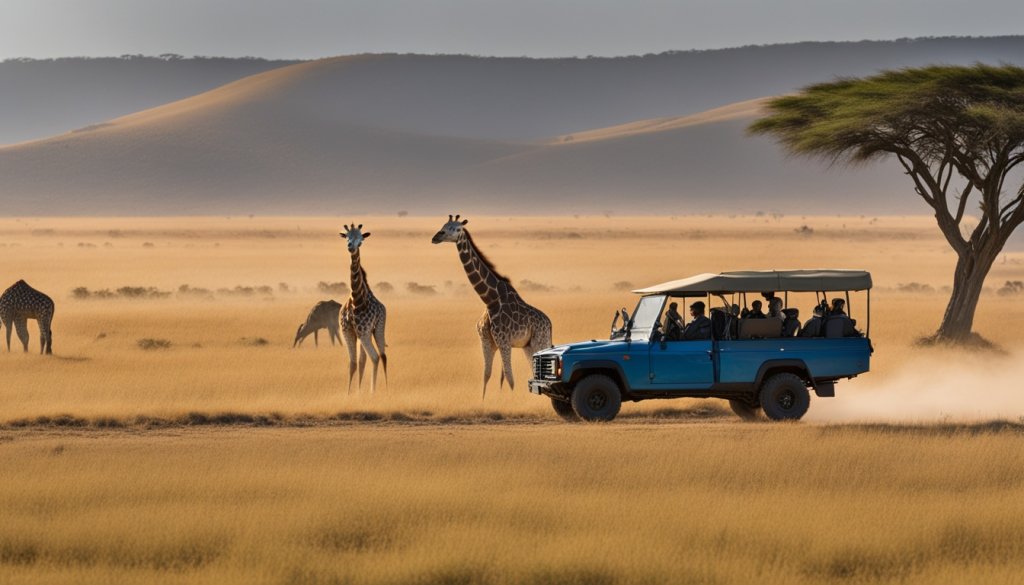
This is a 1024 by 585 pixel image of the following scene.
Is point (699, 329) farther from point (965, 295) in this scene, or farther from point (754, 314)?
point (965, 295)

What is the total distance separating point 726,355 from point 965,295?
13.8 meters

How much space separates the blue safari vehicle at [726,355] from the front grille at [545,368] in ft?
0.07

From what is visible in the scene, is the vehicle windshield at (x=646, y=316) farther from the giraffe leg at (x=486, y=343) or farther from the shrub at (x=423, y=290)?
the shrub at (x=423, y=290)

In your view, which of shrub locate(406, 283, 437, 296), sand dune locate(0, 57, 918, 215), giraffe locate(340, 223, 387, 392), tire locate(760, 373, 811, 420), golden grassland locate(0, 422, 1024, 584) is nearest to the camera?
golden grassland locate(0, 422, 1024, 584)

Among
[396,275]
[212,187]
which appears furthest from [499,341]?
[212,187]

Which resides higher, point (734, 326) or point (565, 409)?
point (734, 326)

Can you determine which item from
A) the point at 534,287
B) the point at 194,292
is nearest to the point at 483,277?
the point at 194,292

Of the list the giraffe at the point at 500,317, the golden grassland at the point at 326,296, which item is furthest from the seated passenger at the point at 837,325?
the golden grassland at the point at 326,296

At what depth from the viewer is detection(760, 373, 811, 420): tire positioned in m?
21.4

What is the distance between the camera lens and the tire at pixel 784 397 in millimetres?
21375

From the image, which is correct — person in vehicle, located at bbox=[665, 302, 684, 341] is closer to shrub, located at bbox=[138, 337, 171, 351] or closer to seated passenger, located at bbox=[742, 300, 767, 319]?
seated passenger, located at bbox=[742, 300, 767, 319]

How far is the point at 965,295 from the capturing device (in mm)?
33156

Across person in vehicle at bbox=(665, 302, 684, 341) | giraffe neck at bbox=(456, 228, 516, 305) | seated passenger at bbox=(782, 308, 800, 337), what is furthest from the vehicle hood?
giraffe neck at bbox=(456, 228, 516, 305)

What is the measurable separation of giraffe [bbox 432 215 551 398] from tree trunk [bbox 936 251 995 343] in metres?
11.6
